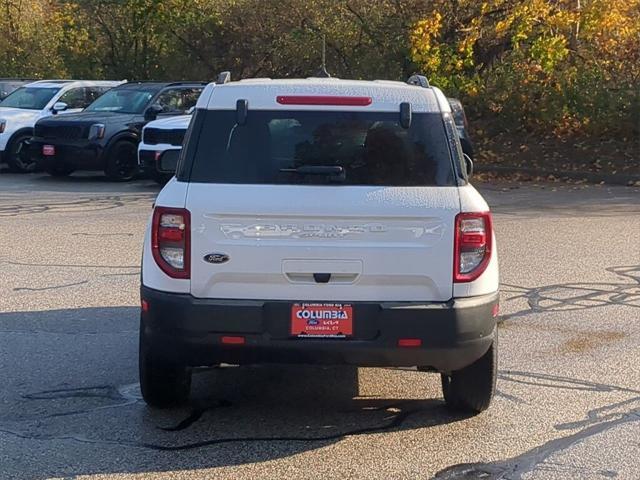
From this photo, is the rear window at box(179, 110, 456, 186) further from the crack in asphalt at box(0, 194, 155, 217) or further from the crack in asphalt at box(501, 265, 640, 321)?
the crack in asphalt at box(0, 194, 155, 217)

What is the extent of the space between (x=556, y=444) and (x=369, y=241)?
1509 millimetres

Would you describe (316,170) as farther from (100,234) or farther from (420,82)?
(100,234)

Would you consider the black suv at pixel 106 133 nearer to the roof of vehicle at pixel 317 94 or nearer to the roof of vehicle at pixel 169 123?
the roof of vehicle at pixel 169 123

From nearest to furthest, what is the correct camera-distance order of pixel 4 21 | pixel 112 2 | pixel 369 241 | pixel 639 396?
pixel 369 241 < pixel 639 396 < pixel 112 2 < pixel 4 21

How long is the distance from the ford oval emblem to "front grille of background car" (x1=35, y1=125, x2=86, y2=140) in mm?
13663

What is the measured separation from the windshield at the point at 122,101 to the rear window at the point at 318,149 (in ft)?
45.7

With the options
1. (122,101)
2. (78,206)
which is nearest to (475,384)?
(78,206)

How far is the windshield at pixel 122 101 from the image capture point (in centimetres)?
1914

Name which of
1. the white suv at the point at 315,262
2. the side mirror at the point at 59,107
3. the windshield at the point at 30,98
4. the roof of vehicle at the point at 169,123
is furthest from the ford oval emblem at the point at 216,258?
the windshield at the point at 30,98

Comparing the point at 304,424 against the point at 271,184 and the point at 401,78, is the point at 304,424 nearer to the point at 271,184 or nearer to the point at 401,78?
the point at 271,184

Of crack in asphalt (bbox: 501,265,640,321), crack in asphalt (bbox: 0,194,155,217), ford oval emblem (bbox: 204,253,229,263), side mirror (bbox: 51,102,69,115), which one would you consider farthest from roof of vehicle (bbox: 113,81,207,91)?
ford oval emblem (bbox: 204,253,229,263)

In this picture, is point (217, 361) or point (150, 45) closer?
point (217, 361)

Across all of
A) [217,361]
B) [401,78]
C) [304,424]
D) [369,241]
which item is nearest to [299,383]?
[304,424]

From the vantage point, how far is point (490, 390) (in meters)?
5.80
